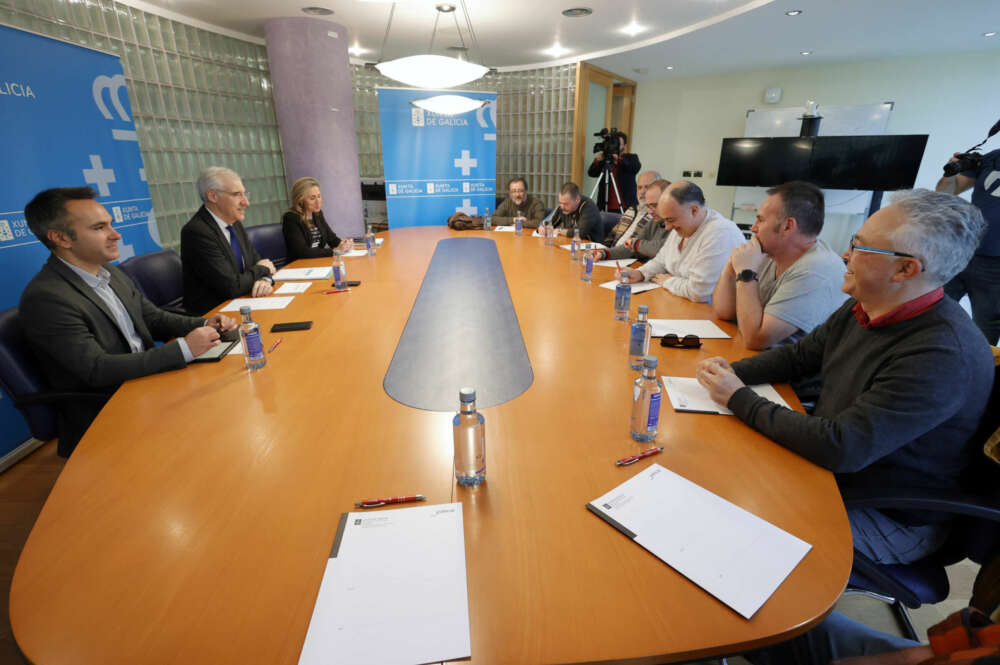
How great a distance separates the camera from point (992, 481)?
3.58ft

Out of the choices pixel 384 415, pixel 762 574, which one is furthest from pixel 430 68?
pixel 762 574

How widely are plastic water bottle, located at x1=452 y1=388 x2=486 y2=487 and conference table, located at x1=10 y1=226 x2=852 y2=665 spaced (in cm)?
3

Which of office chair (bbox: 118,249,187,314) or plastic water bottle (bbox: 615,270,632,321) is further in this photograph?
office chair (bbox: 118,249,187,314)

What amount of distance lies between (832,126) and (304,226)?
623cm

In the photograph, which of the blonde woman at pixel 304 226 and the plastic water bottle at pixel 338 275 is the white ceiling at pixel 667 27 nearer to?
the blonde woman at pixel 304 226

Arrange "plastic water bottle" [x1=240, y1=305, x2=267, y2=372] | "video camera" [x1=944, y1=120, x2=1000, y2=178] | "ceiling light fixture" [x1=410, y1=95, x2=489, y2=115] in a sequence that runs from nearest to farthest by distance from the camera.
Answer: "plastic water bottle" [x1=240, y1=305, x2=267, y2=372] < "video camera" [x1=944, y1=120, x2=1000, y2=178] < "ceiling light fixture" [x1=410, y1=95, x2=489, y2=115]

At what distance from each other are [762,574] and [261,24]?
18.3ft

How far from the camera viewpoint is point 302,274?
2850 mm

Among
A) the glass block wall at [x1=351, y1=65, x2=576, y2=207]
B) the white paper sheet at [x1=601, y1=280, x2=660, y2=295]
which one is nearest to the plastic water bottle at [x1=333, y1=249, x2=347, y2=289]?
the white paper sheet at [x1=601, y1=280, x2=660, y2=295]

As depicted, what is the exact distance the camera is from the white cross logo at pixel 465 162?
544cm

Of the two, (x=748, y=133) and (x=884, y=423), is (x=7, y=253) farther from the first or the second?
(x=748, y=133)

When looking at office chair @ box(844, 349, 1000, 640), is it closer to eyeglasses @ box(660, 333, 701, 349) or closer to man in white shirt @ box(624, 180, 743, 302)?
eyeglasses @ box(660, 333, 701, 349)

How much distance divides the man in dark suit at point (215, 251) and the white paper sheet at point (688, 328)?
1936 mm

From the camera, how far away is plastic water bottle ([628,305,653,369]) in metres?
1.53
